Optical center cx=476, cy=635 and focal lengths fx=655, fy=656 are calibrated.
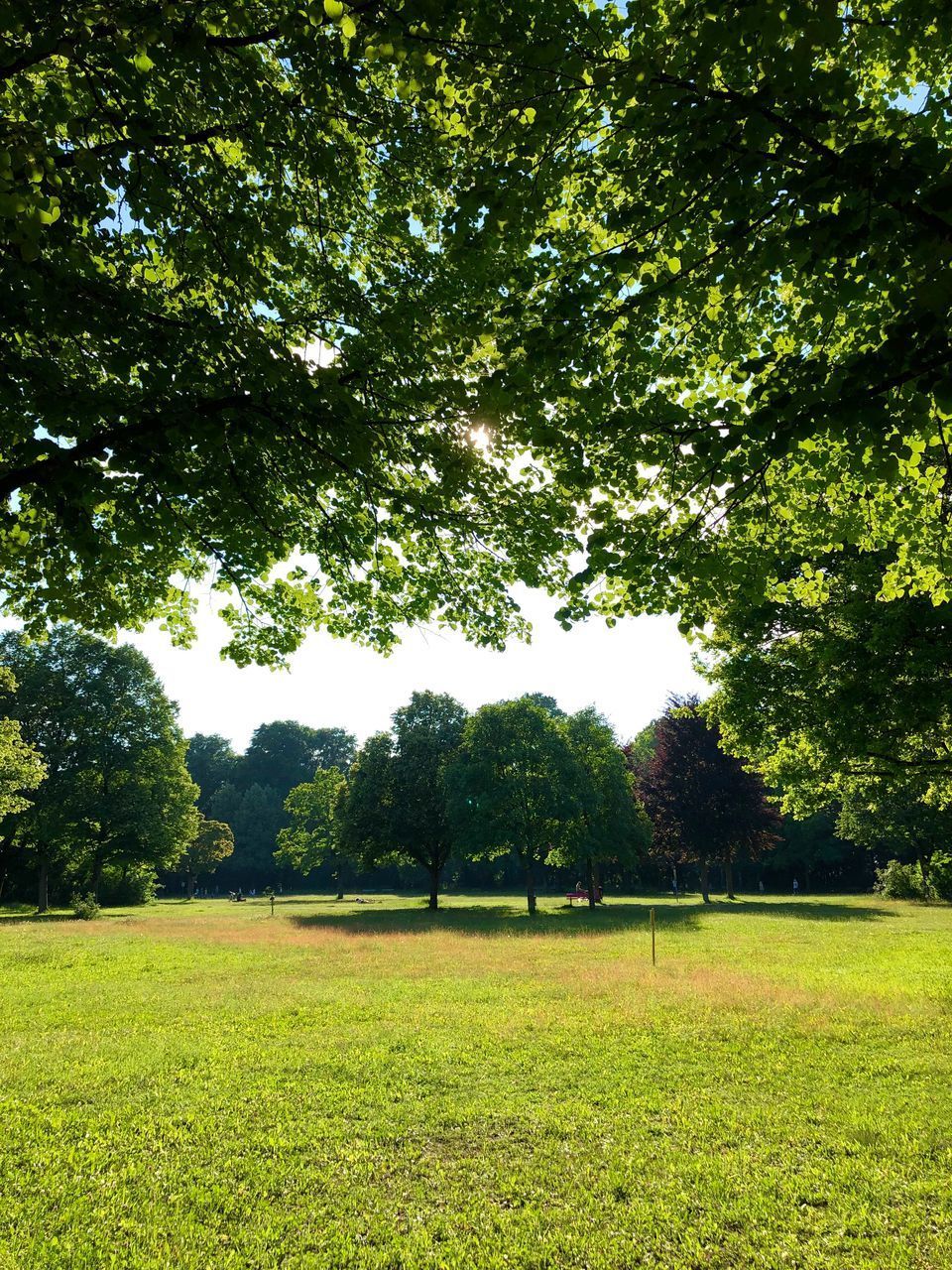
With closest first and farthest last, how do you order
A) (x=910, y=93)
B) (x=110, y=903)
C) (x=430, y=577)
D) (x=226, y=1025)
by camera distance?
(x=910, y=93), (x=430, y=577), (x=226, y=1025), (x=110, y=903)

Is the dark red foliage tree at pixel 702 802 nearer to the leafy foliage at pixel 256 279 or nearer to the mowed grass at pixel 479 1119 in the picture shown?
the mowed grass at pixel 479 1119

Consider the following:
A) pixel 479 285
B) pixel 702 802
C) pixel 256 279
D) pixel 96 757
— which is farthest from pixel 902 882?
pixel 96 757

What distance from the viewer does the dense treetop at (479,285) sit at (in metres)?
4.34

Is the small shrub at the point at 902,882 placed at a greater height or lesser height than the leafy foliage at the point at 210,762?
lesser

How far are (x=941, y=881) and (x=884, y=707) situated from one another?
127ft

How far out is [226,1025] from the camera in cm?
1225

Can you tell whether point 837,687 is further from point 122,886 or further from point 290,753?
point 290,753

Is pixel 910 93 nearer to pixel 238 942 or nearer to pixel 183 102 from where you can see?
pixel 183 102

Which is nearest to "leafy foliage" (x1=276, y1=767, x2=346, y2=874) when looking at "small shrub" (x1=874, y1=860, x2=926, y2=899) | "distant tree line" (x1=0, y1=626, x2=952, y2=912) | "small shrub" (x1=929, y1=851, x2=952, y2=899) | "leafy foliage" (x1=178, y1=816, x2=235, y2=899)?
"leafy foliage" (x1=178, y1=816, x2=235, y2=899)

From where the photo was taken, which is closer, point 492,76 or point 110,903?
point 492,76

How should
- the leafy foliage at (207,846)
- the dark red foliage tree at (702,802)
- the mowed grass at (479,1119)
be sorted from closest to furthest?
the mowed grass at (479,1119), the dark red foliage tree at (702,802), the leafy foliage at (207,846)

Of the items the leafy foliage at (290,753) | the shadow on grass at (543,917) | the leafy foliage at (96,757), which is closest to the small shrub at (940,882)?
the shadow on grass at (543,917)

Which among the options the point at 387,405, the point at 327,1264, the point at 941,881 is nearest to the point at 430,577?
the point at 387,405

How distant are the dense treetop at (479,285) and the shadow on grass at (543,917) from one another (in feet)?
78.1
